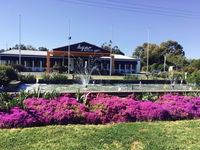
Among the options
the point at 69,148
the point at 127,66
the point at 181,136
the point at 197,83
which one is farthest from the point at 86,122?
the point at 127,66

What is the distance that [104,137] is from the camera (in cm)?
361

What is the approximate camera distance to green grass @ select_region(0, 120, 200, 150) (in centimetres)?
320

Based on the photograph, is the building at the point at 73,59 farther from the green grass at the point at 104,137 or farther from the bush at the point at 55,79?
the green grass at the point at 104,137

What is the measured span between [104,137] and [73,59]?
3067 cm

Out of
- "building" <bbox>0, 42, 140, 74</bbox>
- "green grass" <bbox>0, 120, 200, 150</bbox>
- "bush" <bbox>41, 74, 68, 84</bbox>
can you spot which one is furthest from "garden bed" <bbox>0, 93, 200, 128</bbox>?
"building" <bbox>0, 42, 140, 74</bbox>

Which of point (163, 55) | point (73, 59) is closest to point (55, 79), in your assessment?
point (73, 59)

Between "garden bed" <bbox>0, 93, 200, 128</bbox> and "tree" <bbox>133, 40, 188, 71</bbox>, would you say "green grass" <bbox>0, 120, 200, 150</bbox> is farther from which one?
"tree" <bbox>133, 40, 188, 71</bbox>

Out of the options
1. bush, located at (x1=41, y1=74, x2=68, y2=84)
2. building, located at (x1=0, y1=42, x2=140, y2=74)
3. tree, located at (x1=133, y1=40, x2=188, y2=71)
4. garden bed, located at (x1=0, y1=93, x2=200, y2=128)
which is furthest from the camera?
tree, located at (x1=133, y1=40, x2=188, y2=71)

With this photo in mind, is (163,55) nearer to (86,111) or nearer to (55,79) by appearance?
(55,79)

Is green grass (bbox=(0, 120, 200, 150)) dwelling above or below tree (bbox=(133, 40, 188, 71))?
below

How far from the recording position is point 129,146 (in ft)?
10.7

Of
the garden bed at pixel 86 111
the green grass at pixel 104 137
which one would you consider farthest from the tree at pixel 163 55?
the green grass at pixel 104 137

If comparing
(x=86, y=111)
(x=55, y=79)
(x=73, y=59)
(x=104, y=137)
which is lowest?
(x=104, y=137)

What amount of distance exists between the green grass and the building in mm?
24432
